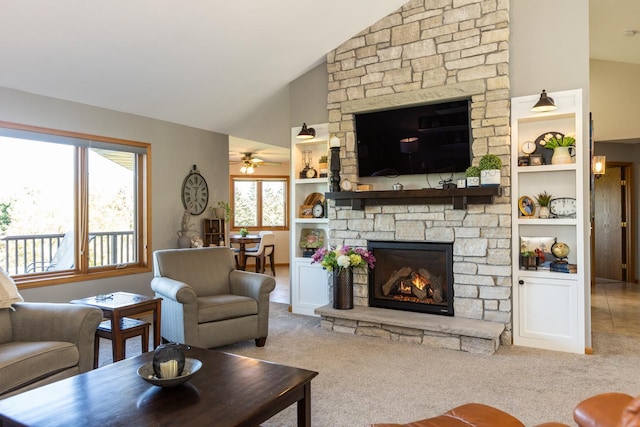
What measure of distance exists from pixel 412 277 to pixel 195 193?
3198 mm

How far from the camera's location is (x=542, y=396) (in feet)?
9.36

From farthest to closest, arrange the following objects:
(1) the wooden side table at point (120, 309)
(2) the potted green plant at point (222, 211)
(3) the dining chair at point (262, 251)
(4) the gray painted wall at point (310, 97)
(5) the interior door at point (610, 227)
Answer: (3) the dining chair at point (262, 251) < (5) the interior door at point (610, 227) < (2) the potted green plant at point (222, 211) < (4) the gray painted wall at point (310, 97) < (1) the wooden side table at point (120, 309)

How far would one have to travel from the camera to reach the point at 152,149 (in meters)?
5.25

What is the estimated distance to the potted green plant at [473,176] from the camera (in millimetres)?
3975

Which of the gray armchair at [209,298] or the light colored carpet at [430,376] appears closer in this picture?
the light colored carpet at [430,376]

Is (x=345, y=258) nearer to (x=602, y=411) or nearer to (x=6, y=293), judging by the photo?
(x=6, y=293)

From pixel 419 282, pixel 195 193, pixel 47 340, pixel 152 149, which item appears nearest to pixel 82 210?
pixel 152 149

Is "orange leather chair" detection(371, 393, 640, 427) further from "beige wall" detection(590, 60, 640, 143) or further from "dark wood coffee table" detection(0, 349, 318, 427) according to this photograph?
"beige wall" detection(590, 60, 640, 143)

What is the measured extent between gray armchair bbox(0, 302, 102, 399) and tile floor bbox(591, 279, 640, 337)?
4773mm

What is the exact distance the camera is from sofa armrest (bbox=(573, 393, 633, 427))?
1.50 m

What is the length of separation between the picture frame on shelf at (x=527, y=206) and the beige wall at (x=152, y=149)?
4.11m

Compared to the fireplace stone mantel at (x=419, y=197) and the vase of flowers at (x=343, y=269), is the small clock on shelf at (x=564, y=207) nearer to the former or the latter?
the fireplace stone mantel at (x=419, y=197)

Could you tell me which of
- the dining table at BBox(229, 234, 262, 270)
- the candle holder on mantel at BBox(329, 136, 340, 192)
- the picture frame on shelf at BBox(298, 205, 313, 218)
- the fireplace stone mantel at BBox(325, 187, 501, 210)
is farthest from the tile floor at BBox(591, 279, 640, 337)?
the dining table at BBox(229, 234, 262, 270)

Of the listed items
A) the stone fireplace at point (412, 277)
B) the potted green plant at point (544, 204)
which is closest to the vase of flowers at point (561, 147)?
the potted green plant at point (544, 204)
